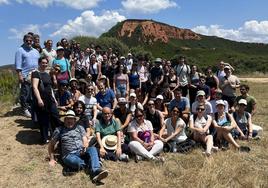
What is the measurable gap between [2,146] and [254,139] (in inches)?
254

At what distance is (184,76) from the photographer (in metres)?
12.4

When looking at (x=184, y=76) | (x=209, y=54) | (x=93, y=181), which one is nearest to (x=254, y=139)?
(x=184, y=76)

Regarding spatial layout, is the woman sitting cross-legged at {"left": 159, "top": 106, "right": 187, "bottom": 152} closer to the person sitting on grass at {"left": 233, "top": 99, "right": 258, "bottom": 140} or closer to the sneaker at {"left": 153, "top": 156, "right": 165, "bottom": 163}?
the sneaker at {"left": 153, "top": 156, "right": 165, "bottom": 163}

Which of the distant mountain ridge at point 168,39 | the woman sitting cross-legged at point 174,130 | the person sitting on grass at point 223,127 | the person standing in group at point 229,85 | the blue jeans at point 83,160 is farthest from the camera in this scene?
the distant mountain ridge at point 168,39

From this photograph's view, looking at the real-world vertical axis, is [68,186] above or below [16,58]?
below

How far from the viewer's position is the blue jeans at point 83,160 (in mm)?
7805

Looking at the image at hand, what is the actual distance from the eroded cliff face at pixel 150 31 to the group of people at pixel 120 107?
3290 inches

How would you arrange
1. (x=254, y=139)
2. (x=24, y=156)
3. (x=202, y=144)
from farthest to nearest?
(x=254, y=139)
(x=202, y=144)
(x=24, y=156)

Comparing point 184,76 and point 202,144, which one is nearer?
point 202,144

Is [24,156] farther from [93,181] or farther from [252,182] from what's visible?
[252,182]

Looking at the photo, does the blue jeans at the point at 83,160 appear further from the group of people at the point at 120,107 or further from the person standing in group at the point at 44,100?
the person standing in group at the point at 44,100

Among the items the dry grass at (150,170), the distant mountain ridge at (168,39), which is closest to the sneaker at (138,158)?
the dry grass at (150,170)

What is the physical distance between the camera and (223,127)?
31.0 feet

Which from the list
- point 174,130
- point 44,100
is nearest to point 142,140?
point 174,130
